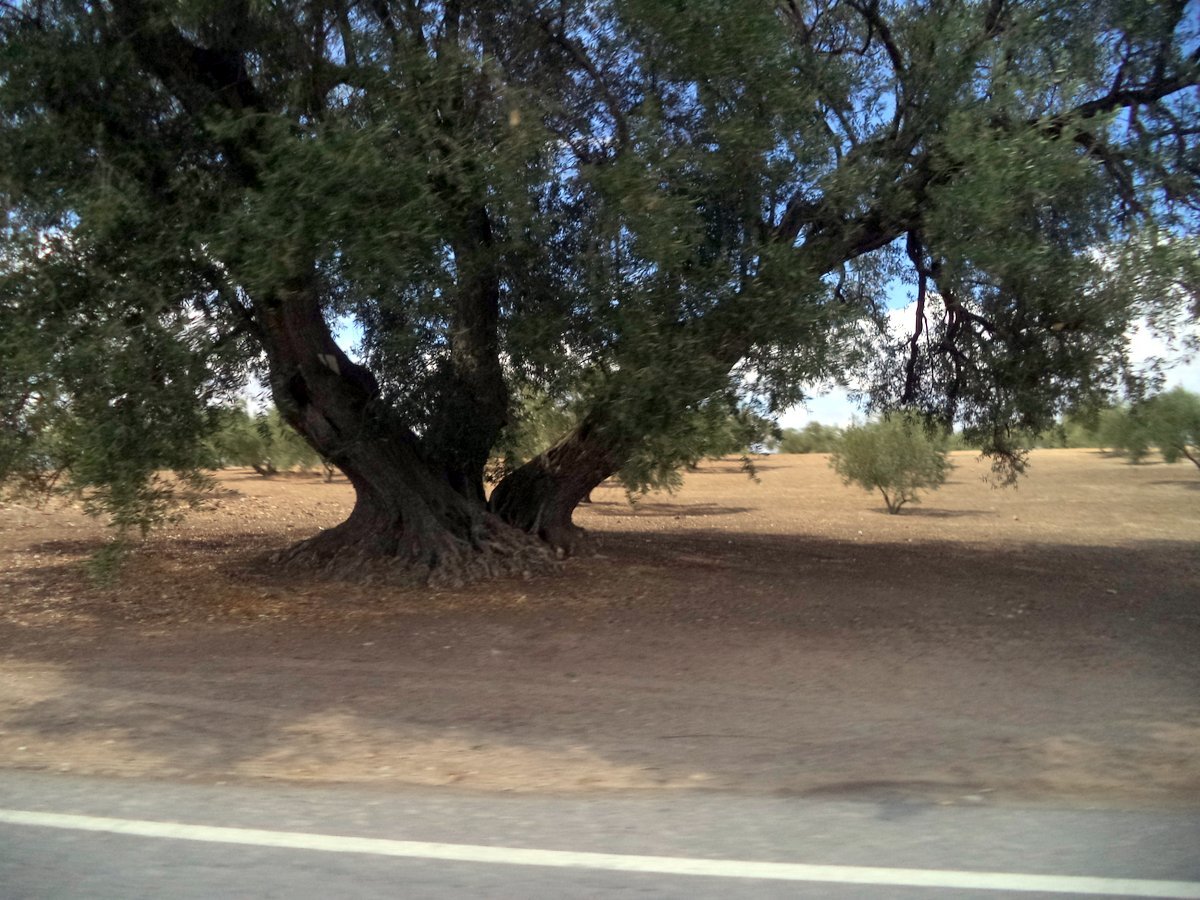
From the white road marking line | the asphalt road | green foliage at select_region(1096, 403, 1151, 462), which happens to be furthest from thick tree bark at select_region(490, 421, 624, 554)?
green foliage at select_region(1096, 403, 1151, 462)

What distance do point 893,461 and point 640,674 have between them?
2001cm

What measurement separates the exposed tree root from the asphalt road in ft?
Result: 20.9

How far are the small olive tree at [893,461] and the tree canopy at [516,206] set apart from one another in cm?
1432

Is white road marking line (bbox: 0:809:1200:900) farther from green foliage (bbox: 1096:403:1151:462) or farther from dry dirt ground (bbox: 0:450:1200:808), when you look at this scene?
green foliage (bbox: 1096:403:1151:462)

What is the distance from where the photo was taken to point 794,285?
9648 mm

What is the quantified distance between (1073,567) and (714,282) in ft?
24.4

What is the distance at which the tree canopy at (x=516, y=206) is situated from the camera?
8766 millimetres

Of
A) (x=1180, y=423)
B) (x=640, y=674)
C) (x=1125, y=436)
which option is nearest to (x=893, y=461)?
(x=1180, y=423)

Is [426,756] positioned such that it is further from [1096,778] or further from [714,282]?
[714,282]

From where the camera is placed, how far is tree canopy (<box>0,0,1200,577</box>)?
8766 mm

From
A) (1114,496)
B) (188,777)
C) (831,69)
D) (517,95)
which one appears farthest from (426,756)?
(1114,496)

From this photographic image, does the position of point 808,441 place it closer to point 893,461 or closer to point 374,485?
point 893,461

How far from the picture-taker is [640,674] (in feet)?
27.1

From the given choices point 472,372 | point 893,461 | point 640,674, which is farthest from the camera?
point 893,461
